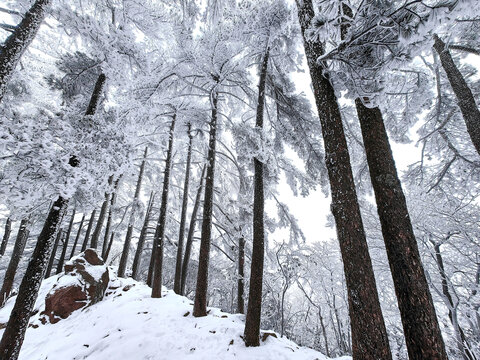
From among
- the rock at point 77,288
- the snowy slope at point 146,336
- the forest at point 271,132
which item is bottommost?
the snowy slope at point 146,336

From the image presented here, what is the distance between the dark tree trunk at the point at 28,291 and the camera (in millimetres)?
4383

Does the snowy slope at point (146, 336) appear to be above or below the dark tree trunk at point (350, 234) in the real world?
below

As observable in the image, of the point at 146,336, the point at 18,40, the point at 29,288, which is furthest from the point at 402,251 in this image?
the point at 18,40

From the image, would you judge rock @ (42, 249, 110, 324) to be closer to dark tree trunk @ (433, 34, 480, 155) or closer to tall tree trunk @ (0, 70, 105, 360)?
tall tree trunk @ (0, 70, 105, 360)

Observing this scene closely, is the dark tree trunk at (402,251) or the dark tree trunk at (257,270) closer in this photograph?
the dark tree trunk at (402,251)

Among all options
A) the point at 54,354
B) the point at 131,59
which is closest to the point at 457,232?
the point at 131,59

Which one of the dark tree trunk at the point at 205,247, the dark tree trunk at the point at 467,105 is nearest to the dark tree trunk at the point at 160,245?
the dark tree trunk at the point at 205,247

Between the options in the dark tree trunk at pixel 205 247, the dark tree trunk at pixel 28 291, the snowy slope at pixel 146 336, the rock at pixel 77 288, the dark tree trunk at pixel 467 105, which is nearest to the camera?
the dark tree trunk at pixel 28 291

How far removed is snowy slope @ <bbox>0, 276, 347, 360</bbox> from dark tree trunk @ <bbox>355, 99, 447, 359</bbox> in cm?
302

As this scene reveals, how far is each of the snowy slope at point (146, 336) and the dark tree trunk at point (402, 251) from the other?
3.02 meters

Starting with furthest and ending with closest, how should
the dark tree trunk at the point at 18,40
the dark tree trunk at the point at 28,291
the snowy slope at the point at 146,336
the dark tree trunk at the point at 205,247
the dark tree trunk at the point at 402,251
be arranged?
the dark tree trunk at the point at 205,247, the snowy slope at the point at 146,336, the dark tree trunk at the point at 18,40, the dark tree trunk at the point at 28,291, the dark tree trunk at the point at 402,251

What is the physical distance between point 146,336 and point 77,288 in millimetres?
5402

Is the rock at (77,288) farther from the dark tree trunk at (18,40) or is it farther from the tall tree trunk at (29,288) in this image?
the dark tree trunk at (18,40)

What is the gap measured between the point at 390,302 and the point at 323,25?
16087 millimetres
